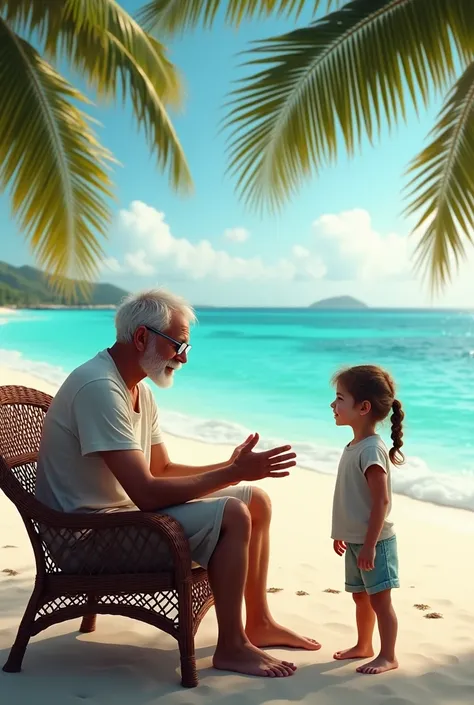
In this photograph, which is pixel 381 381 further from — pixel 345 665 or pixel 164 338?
pixel 345 665

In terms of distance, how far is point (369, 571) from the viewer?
2.92m

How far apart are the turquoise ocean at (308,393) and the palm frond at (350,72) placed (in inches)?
161

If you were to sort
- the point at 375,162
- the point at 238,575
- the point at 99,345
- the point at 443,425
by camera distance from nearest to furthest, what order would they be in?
1. the point at 238,575
2. the point at 443,425
3. the point at 99,345
4. the point at 375,162

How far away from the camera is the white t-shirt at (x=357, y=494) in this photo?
293 centimetres

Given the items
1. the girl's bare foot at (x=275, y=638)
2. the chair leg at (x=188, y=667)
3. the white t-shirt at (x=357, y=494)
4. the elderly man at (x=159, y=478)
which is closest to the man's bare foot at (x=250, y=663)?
the elderly man at (x=159, y=478)

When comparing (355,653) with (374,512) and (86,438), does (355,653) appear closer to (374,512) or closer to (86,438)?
(374,512)

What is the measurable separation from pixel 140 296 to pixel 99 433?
59cm

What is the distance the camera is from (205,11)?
562cm

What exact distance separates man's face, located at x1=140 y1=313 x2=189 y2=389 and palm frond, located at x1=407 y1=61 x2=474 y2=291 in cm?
211

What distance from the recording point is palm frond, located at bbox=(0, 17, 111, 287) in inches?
208

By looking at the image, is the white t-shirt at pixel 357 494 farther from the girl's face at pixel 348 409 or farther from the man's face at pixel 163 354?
the man's face at pixel 163 354

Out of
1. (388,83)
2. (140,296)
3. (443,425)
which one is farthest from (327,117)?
(443,425)

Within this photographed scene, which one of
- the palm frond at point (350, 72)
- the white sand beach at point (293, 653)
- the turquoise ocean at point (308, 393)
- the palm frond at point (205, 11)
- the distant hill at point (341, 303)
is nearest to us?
the white sand beach at point (293, 653)

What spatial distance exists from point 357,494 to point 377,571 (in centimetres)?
29
